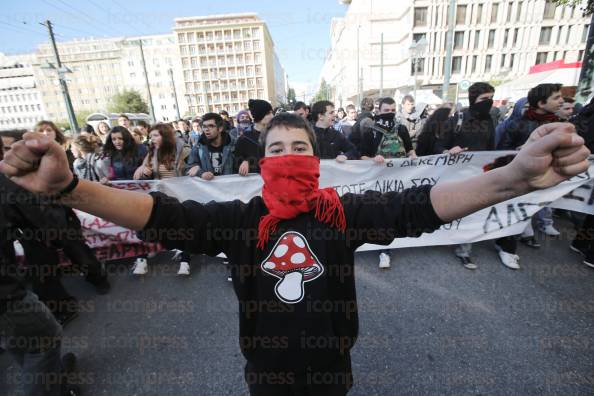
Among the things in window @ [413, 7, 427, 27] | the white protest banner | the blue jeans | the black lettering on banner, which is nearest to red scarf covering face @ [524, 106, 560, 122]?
the white protest banner

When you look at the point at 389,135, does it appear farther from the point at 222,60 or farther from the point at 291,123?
the point at 222,60

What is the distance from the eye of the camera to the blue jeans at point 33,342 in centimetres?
185

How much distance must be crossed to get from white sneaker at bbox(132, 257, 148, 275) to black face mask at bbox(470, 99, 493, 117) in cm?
485

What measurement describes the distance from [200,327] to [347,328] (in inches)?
81.1

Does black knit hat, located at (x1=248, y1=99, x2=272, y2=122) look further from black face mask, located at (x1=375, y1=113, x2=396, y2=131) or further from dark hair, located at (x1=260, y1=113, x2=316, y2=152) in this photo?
dark hair, located at (x1=260, y1=113, x2=316, y2=152)

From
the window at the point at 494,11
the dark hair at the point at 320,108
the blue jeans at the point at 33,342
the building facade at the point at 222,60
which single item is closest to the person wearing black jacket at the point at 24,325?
the blue jeans at the point at 33,342

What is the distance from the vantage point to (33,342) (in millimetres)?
1930

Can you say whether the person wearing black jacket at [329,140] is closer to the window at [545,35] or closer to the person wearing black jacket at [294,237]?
the person wearing black jacket at [294,237]

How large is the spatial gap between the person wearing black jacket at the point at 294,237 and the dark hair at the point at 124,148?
12.1 feet

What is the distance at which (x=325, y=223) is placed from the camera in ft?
4.31

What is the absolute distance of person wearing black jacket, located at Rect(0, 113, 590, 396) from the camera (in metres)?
1.21

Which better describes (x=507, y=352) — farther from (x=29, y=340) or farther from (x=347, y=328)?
(x=29, y=340)

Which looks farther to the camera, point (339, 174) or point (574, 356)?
point (339, 174)

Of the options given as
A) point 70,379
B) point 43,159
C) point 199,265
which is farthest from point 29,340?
point 199,265
